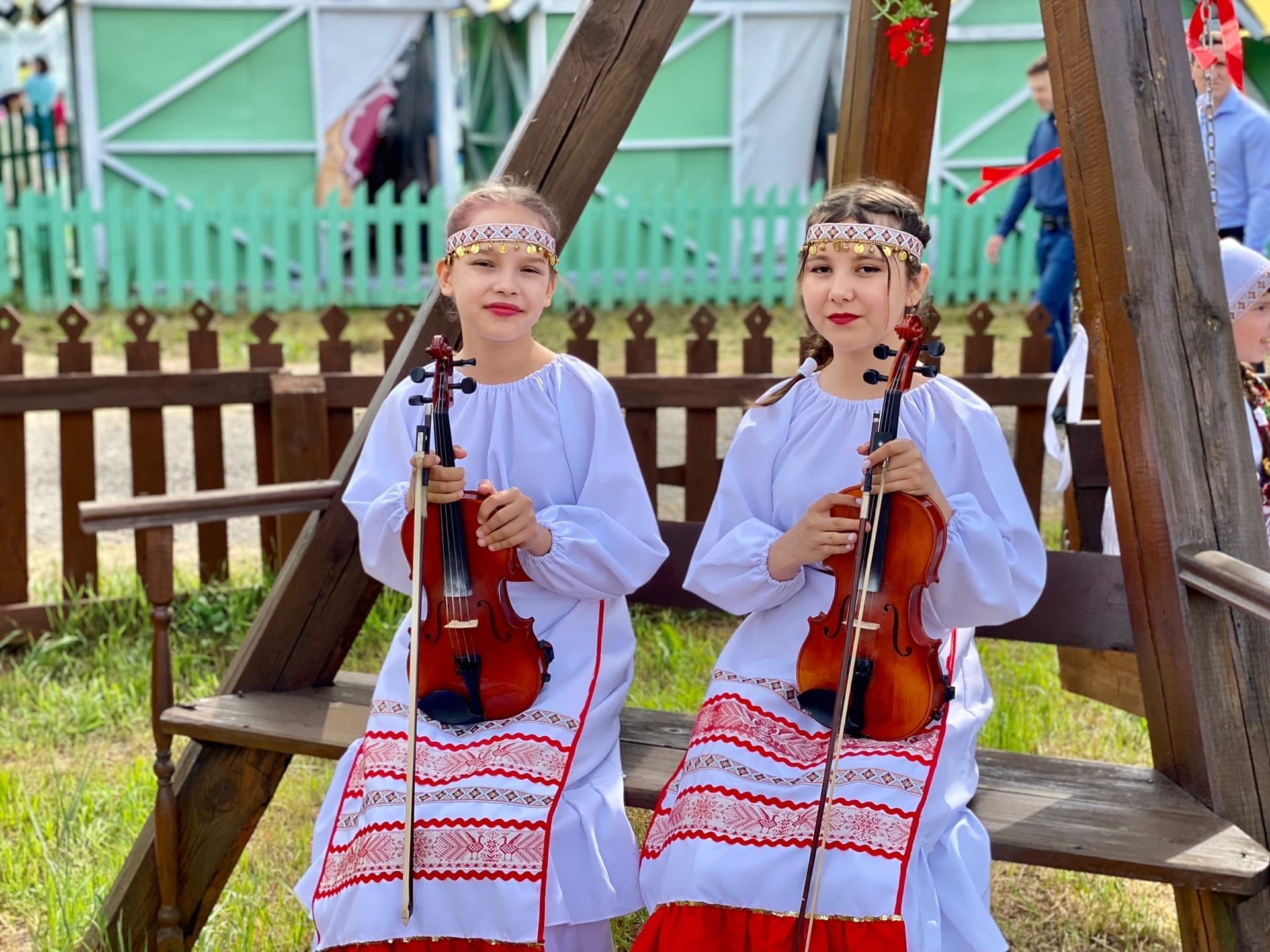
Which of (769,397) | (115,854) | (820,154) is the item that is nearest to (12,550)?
(115,854)

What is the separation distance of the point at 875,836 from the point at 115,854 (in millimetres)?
2227

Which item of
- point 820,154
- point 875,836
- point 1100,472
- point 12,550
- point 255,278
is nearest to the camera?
point 875,836

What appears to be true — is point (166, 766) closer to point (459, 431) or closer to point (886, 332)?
point (459, 431)

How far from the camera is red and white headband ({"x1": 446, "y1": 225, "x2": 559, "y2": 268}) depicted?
2.75 metres

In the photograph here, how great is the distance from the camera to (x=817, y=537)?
8.10ft

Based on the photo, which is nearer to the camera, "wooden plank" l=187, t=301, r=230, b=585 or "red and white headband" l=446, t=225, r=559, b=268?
"red and white headband" l=446, t=225, r=559, b=268

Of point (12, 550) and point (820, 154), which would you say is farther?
point (820, 154)

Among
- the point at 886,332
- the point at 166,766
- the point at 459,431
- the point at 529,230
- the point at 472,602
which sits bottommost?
the point at 166,766

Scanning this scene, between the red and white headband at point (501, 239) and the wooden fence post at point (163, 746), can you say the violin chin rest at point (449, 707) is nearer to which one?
the wooden fence post at point (163, 746)

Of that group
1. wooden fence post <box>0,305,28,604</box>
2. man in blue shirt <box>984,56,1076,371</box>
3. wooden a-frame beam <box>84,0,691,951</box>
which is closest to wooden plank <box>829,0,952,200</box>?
wooden a-frame beam <box>84,0,691,951</box>

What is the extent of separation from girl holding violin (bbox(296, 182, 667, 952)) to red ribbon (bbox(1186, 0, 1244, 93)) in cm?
164

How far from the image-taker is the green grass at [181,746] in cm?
344

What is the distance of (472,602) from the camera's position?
2592 mm

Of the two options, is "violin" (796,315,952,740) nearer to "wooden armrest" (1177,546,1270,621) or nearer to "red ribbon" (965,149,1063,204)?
"wooden armrest" (1177,546,1270,621)
